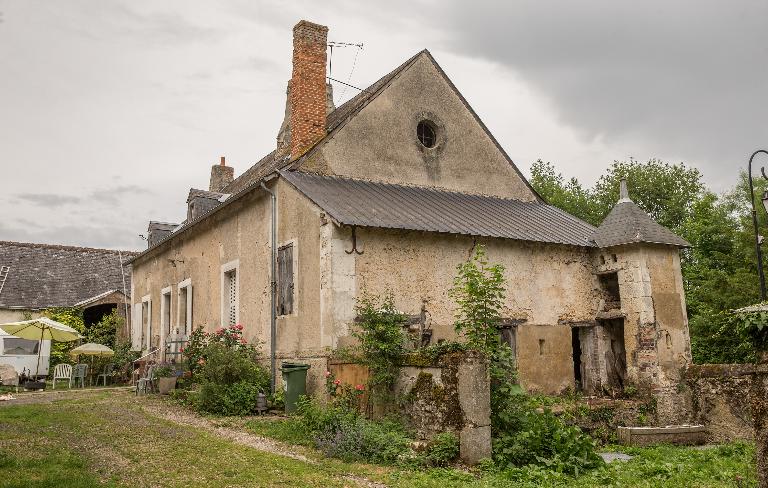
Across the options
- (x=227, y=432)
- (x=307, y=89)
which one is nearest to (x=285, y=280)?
(x=227, y=432)

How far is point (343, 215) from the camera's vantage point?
11.6 m

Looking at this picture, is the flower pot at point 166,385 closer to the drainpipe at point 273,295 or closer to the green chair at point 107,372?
the drainpipe at point 273,295

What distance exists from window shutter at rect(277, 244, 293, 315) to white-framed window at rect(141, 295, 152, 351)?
10.3 meters

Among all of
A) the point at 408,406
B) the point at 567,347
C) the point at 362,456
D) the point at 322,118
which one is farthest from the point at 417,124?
the point at 362,456

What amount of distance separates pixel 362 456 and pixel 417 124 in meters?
9.48

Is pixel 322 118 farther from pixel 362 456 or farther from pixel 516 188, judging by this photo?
pixel 362 456

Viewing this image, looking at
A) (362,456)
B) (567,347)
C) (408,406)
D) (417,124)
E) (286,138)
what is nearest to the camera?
(362,456)

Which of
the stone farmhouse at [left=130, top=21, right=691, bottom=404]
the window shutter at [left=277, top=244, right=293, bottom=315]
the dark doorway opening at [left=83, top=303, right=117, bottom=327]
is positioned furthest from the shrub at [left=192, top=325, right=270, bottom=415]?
the dark doorway opening at [left=83, top=303, right=117, bottom=327]

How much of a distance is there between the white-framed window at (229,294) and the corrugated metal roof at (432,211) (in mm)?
3655

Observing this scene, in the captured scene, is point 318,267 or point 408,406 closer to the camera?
point 408,406

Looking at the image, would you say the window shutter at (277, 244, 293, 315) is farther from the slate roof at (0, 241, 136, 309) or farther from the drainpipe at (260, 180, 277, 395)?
the slate roof at (0, 241, 136, 309)

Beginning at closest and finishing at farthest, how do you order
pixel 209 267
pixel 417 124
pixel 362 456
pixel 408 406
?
pixel 362 456 < pixel 408 406 < pixel 417 124 < pixel 209 267

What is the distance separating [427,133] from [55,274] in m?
21.0

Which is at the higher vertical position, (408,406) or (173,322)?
(173,322)
